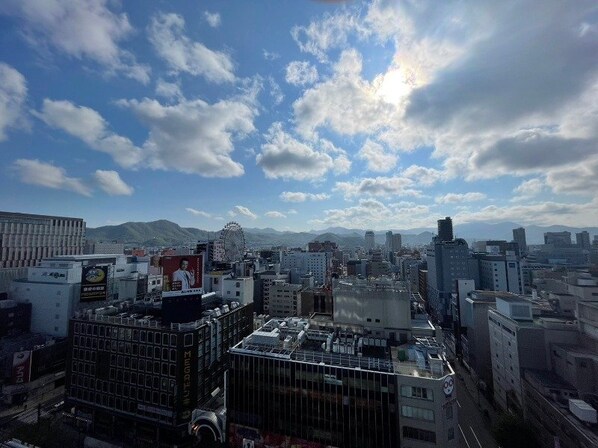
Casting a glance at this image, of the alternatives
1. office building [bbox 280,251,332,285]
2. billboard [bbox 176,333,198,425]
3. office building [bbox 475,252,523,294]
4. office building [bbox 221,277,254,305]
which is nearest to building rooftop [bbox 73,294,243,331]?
office building [bbox 221,277,254,305]

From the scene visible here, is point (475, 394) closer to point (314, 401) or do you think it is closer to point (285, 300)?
point (314, 401)

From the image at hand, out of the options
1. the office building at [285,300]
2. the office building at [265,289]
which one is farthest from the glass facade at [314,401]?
the office building at [265,289]

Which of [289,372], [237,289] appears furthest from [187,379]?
[237,289]

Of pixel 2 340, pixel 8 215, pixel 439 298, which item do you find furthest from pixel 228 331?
pixel 8 215

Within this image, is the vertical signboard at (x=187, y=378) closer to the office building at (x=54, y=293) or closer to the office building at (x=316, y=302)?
the office building at (x=54, y=293)

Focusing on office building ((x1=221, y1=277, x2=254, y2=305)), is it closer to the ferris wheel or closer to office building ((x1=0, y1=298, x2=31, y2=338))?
office building ((x1=0, y1=298, x2=31, y2=338))

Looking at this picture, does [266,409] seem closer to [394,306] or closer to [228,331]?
[228,331]
